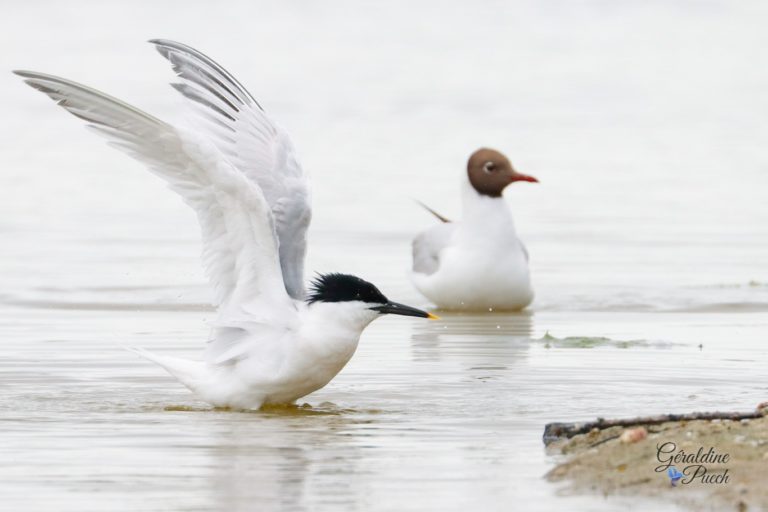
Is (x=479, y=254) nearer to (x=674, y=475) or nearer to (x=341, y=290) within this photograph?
(x=341, y=290)

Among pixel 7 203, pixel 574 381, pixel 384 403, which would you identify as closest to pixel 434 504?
pixel 384 403

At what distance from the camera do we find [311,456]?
6.70 m

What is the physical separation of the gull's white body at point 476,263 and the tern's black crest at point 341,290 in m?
4.16

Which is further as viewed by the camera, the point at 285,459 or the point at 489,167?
the point at 489,167

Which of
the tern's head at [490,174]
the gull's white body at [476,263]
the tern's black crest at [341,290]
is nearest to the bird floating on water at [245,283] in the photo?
the tern's black crest at [341,290]

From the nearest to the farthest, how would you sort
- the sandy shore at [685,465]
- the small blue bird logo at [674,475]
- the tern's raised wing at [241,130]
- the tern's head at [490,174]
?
the sandy shore at [685,465], the small blue bird logo at [674,475], the tern's raised wing at [241,130], the tern's head at [490,174]

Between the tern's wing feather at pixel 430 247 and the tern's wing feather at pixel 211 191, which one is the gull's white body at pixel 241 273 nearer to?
the tern's wing feather at pixel 211 191

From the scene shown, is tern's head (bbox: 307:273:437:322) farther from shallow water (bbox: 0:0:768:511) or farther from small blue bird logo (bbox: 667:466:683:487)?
small blue bird logo (bbox: 667:466:683:487)

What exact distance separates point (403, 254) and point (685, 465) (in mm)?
8984

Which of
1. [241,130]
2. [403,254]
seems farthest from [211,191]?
[403,254]

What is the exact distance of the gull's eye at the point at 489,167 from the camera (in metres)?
13.3

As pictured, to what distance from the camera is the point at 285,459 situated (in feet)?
21.7

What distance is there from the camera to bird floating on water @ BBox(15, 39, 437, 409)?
7.85 m

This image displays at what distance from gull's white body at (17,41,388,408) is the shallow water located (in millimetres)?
189
